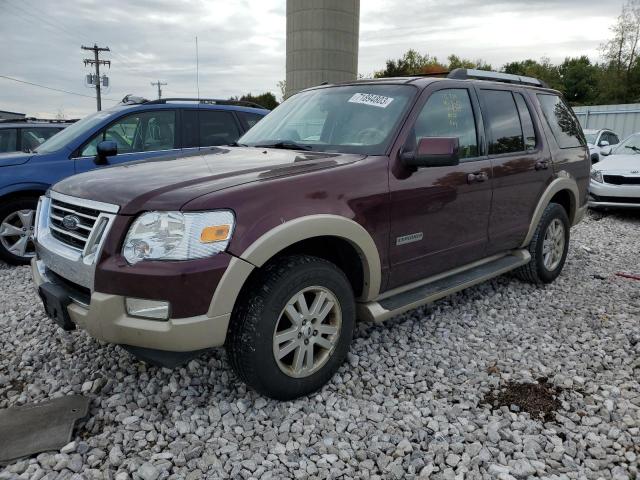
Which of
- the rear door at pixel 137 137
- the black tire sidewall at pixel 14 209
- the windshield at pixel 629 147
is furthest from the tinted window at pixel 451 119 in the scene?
the windshield at pixel 629 147

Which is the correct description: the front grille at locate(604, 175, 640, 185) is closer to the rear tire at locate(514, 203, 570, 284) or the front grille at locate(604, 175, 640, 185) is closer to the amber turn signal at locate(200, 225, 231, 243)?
the rear tire at locate(514, 203, 570, 284)

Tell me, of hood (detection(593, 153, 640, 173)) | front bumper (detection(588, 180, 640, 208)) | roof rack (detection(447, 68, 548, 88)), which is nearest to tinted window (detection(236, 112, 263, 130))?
roof rack (detection(447, 68, 548, 88))

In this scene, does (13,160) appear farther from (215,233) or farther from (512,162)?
(512,162)

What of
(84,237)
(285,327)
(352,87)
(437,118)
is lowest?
(285,327)

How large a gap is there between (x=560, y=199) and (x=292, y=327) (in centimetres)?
355

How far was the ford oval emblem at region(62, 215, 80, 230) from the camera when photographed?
2689mm

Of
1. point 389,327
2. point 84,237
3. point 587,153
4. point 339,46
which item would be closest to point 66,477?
point 84,237

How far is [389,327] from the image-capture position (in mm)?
3871

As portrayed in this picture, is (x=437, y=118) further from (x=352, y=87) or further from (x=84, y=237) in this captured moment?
(x=84, y=237)

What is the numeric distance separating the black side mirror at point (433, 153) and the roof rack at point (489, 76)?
1223mm

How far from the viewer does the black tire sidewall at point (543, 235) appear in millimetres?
4637

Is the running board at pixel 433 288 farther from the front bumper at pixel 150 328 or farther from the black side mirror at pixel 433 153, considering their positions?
the front bumper at pixel 150 328

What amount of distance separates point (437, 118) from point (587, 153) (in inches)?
102

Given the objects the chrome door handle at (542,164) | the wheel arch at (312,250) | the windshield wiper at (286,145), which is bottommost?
the wheel arch at (312,250)
